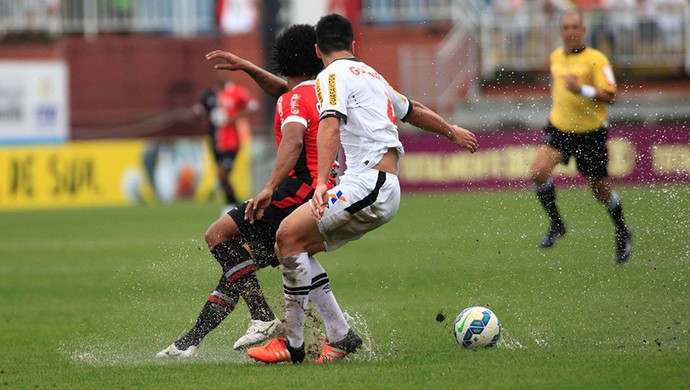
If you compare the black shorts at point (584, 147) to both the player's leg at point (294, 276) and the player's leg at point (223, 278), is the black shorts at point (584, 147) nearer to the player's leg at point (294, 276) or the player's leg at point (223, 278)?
the player's leg at point (223, 278)

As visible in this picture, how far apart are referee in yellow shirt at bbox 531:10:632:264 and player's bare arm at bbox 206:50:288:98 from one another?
4.65 metres

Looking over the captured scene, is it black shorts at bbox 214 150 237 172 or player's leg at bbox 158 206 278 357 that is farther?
black shorts at bbox 214 150 237 172

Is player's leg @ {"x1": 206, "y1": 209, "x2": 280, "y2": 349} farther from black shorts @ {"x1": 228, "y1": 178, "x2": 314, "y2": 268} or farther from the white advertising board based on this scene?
the white advertising board

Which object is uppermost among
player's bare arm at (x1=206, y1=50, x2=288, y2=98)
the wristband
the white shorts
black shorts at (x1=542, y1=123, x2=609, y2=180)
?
player's bare arm at (x1=206, y1=50, x2=288, y2=98)

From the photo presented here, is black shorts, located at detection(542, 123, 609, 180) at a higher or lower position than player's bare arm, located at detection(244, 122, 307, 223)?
lower

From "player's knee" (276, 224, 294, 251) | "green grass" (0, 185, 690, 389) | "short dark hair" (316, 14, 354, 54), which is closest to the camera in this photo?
"green grass" (0, 185, 690, 389)

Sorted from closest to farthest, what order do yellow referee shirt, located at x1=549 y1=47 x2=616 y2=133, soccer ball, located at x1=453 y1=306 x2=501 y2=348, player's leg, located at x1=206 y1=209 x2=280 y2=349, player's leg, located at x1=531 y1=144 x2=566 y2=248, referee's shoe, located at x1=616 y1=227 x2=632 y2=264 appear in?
soccer ball, located at x1=453 y1=306 x2=501 y2=348, player's leg, located at x1=206 y1=209 x2=280 y2=349, referee's shoe, located at x1=616 y1=227 x2=632 y2=264, yellow referee shirt, located at x1=549 y1=47 x2=616 y2=133, player's leg, located at x1=531 y1=144 x2=566 y2=248

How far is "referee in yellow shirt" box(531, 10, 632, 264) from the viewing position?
12094 millimetres

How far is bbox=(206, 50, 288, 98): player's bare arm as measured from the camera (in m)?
7.94

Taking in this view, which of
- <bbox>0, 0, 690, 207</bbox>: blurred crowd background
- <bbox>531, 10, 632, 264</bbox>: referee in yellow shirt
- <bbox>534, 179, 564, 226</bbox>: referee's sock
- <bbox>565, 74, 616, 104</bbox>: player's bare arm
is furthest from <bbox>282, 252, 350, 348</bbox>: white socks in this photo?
<bbox>0, 0, 690, 207</bbox>: blurred crowd background

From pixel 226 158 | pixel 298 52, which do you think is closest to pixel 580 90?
pixel 298 52

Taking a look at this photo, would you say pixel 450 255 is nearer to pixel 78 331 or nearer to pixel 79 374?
pixel 78 331

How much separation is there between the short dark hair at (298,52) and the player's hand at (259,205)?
916mm

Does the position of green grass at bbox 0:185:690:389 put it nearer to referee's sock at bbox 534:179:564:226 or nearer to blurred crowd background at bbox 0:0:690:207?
referee's sock at bbox 534:179:564:226
